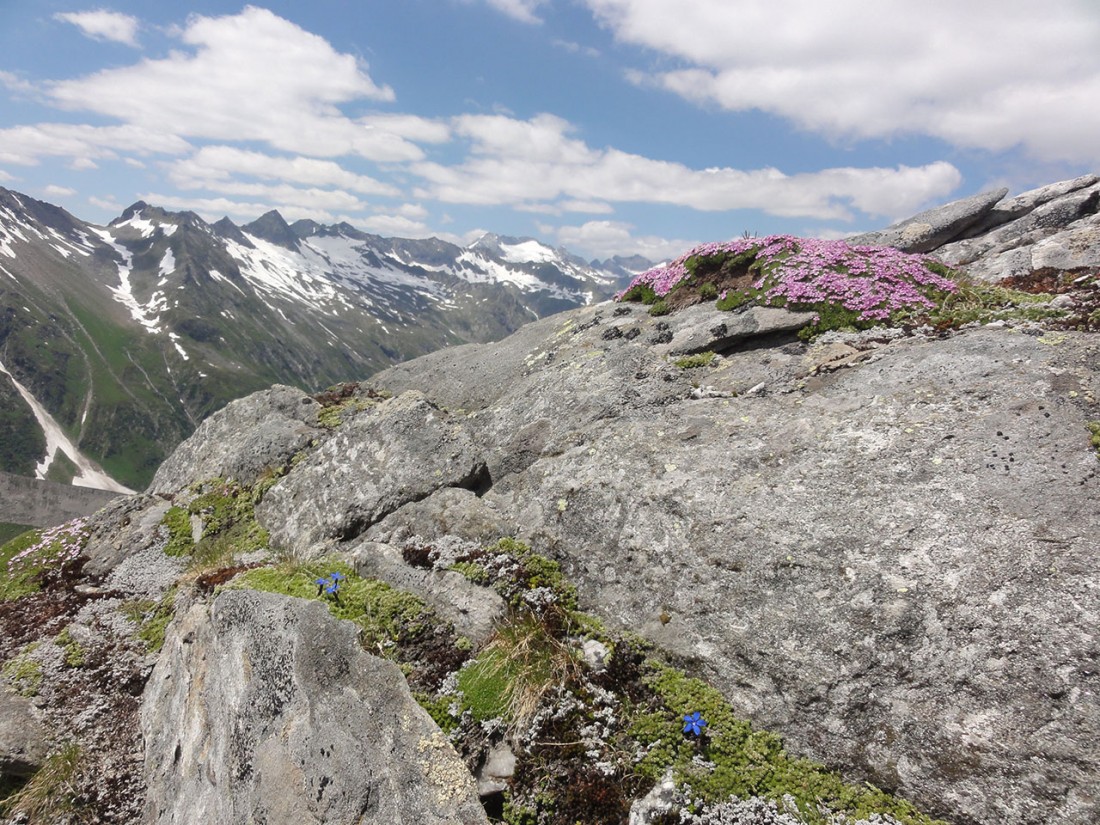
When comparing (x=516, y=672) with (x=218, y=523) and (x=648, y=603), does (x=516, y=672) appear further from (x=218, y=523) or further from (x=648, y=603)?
(x=218, y=523)

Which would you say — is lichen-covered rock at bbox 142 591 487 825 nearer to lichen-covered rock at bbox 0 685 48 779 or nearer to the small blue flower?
lichen-covered rock at bbox 0 685 48 779

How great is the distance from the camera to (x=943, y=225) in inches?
1065

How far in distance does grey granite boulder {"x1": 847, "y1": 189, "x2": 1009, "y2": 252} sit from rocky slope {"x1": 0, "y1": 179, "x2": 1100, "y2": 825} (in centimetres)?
1219

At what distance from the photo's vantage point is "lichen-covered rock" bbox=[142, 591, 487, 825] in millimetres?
7375

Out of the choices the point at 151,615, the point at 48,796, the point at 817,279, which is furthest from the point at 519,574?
the point at 817,279

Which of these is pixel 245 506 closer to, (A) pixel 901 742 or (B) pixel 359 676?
(B) pixel 359 676

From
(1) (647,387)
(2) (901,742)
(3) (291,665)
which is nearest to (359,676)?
(3) (291,665)

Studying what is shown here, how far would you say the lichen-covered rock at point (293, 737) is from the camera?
24.2ft

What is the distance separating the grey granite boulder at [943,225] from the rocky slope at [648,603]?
12.2 m

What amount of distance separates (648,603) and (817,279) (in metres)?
12.4

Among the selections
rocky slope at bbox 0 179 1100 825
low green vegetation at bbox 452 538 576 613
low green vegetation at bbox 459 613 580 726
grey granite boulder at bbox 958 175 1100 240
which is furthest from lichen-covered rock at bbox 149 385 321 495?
grey granite boulder at bbox 958 175 1100 240

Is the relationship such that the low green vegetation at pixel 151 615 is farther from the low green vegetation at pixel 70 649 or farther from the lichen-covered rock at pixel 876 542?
the lichen-covered rock at pixel 876 542

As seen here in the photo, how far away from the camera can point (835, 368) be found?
14.1 meters

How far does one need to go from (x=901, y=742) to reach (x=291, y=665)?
890cm
